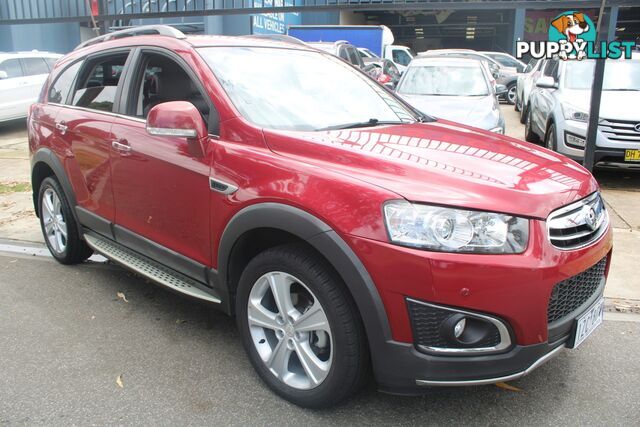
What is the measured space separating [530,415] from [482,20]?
36.8 meters

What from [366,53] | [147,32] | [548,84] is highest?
[147,32]

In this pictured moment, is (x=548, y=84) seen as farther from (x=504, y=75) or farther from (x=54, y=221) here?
(x=504, y=75)

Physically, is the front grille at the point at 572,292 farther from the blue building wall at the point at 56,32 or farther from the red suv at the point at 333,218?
the blue building wall at the point at 56,32

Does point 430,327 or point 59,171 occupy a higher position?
point 59,171

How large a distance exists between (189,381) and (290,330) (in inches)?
27.0

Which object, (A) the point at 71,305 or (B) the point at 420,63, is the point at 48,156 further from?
(B) the point at 420,63

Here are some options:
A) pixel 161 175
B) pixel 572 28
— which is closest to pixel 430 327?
pixel 161 175

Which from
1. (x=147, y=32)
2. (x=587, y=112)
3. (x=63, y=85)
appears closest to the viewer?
(x=147, y=32)

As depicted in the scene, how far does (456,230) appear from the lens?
2121mm

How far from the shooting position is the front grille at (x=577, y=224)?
2250mm

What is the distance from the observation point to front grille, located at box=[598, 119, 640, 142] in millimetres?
6445

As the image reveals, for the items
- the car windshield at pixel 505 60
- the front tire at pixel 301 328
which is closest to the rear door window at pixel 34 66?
the front tire at pixel 301 328

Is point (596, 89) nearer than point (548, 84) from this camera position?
Yes

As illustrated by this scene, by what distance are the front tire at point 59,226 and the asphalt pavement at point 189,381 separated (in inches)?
25.6
